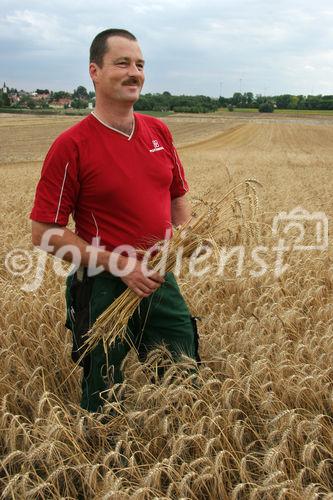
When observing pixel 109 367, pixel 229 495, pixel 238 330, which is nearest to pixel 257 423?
pixel 229 495

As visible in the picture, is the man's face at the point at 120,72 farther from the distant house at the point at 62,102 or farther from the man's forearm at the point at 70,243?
the distant house at the point at 62,102

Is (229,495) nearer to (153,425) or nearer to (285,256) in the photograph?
(153,425)

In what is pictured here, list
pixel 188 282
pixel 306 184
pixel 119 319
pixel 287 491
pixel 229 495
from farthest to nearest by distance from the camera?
pixel 306 184, pixel 188 282, pixel 119 319, pixel 229 495, pixel 287 491

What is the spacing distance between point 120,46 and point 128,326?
1531 mm

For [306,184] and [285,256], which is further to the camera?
[306,184]

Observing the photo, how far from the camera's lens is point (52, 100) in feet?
489

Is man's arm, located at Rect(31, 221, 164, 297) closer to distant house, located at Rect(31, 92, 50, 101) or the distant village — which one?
the distant village

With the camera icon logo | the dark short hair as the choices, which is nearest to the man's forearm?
the dark short hair

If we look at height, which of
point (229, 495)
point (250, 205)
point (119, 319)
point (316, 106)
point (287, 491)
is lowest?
point (229, 495)

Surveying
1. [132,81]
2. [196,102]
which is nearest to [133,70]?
[132,81]

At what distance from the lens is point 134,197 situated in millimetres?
2732

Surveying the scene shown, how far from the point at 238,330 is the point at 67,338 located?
4.27 ft

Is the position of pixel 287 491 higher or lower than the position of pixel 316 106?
lower

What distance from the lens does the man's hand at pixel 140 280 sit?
2.64 m
